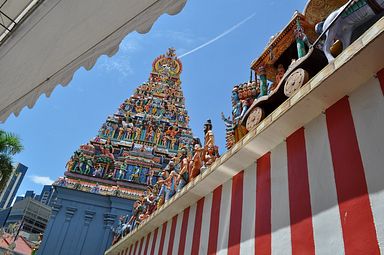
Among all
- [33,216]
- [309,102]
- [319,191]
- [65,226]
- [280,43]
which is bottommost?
[319,191]

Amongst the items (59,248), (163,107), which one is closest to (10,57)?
(59,248)

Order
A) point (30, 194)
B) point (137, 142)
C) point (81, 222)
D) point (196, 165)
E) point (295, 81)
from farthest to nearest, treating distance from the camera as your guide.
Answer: point (30, 194), point (137, 142), point (81, 222), point (196, 165), point (295, 81)

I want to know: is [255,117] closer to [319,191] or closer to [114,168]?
[319,191]

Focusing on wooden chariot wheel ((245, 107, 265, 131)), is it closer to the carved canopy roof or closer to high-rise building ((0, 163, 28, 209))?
the carved canopy roof

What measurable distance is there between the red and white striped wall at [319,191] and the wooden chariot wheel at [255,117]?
353mm

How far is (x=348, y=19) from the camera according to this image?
240 cm

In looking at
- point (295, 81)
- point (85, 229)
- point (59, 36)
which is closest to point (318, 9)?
point (295, 81)

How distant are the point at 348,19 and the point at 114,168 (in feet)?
49.7

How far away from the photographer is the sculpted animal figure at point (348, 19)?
7.40 ft

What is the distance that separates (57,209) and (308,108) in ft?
45.2

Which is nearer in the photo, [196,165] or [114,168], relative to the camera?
[196,165]

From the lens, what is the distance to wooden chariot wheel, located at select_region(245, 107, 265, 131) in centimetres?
298

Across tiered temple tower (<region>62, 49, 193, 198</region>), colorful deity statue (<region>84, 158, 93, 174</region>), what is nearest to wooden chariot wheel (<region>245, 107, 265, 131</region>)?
tiered temple tower (<region>62, 49, 193, 198</region>)

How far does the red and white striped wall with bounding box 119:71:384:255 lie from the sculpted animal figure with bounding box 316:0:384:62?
57cm
